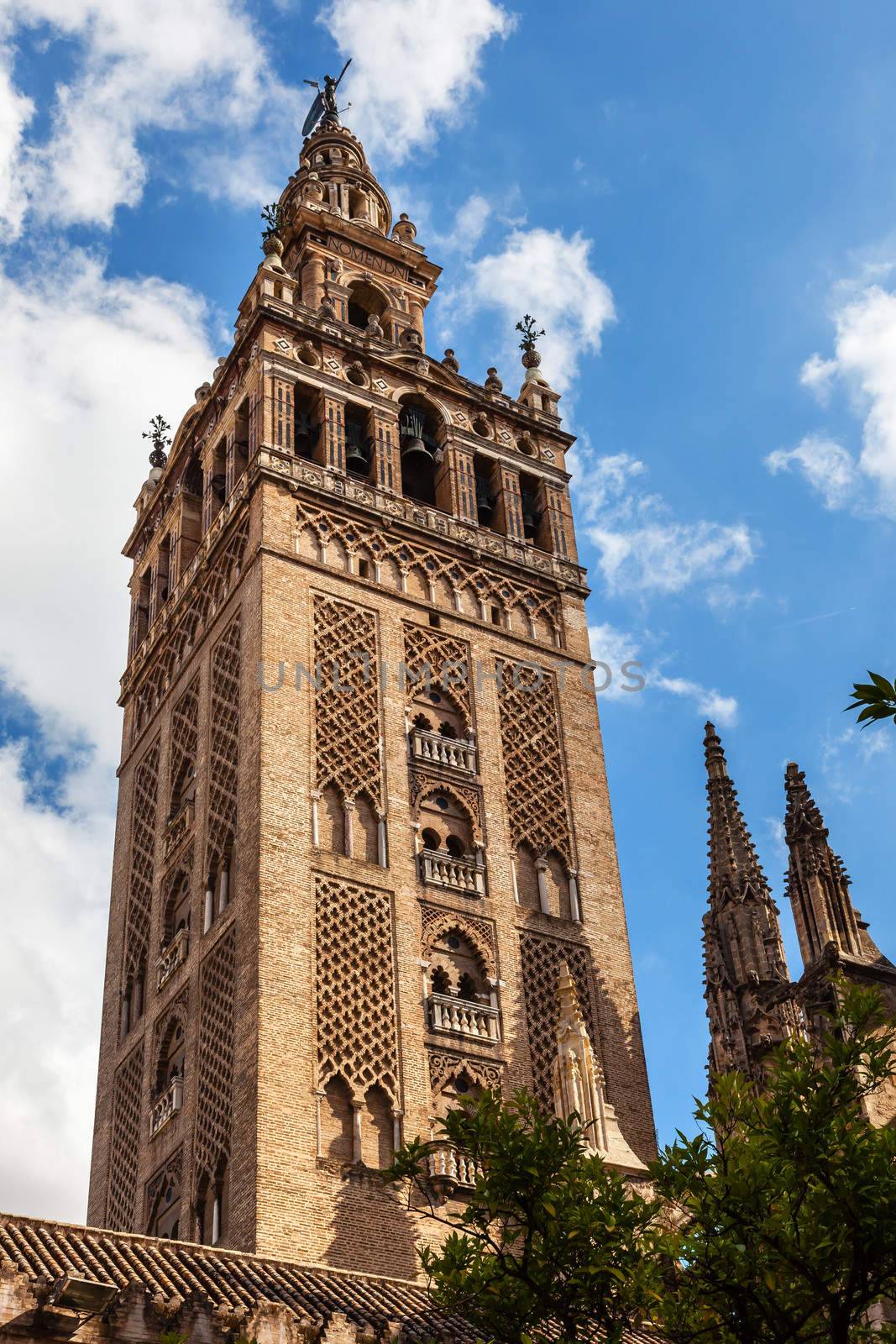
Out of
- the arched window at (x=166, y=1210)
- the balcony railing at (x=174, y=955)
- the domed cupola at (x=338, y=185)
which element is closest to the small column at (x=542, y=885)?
the balcony railing at (x=174, y=955)

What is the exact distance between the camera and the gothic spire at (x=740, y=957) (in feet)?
92.4

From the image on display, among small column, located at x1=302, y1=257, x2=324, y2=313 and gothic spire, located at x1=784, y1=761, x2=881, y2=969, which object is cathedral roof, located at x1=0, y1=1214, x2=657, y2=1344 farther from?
small column, located at x1=302, y1=257, x2=324, y2=313

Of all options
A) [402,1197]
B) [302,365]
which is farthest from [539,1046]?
[302,365]

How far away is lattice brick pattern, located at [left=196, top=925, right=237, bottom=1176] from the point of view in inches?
1003

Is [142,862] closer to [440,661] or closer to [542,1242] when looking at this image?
[440,661]

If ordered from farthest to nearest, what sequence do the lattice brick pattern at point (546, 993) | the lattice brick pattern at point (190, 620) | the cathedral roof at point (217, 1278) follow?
1. the lattice brick pattern at point (190, 620)
2. the lattice brick pattern at point (546, 993)
3. the cathedral roof at point (217, 1278)

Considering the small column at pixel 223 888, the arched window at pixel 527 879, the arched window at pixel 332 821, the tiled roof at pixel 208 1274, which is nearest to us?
the tiled roof at pixel 208 1274

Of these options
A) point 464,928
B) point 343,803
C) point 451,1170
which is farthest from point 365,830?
point 451,1170

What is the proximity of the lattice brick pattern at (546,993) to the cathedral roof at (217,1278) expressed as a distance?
7610 millimetres

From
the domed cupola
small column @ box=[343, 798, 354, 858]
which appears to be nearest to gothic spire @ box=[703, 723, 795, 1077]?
small column @ box=[343, 798, 354, 858]

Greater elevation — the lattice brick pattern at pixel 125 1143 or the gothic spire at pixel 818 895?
the gothic spire at pixel 818 895

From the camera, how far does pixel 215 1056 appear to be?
2644cm

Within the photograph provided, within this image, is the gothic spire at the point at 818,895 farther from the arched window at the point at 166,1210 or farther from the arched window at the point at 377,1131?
the arched window at the point at 166,1210

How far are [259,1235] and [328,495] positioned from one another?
13984 millimetres
